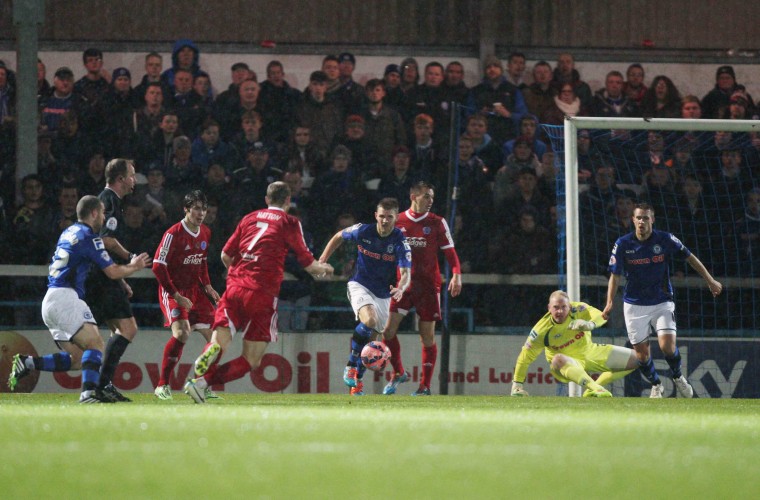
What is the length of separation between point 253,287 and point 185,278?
1546 mm

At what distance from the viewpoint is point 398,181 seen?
12.7 m

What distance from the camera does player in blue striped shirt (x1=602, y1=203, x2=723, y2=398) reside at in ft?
36.8

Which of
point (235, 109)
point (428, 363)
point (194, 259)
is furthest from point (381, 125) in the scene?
point (194, 259)

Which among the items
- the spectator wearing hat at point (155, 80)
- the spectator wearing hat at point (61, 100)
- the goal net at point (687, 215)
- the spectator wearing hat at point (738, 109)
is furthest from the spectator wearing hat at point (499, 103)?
the spectator wearing hat at point (61, 100)

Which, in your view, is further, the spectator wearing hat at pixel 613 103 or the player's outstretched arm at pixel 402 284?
the spectator wearing hat at pixel 613 103

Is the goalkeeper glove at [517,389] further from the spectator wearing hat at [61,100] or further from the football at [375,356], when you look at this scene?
the spectator wearing hat at [61,100]

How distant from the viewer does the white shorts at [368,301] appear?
10727mm

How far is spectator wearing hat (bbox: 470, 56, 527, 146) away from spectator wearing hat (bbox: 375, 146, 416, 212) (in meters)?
1.63

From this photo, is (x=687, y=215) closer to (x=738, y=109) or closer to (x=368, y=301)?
(x=738, y=109)

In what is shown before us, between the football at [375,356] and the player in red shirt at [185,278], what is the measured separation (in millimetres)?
1403

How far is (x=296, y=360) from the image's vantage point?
40.0ft

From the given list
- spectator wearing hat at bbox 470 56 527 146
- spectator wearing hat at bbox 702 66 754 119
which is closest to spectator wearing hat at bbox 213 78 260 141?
spectator wearing hat at bbox 470 56 527 146

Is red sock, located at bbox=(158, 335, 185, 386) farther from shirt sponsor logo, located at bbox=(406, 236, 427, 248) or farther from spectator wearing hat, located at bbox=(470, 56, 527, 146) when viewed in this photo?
spectator wearing hat, located at bbox=(470, 56, 527, 146)

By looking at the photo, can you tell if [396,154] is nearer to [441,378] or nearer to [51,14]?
[441,378]
